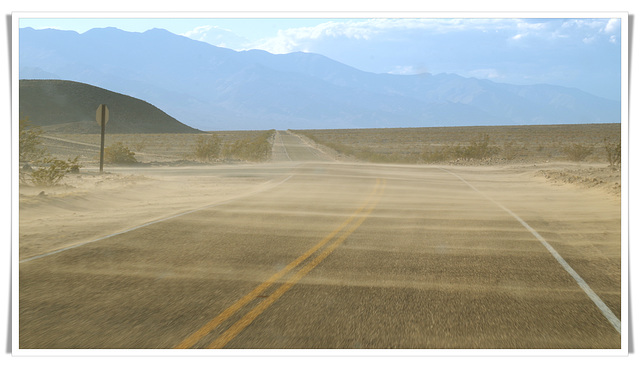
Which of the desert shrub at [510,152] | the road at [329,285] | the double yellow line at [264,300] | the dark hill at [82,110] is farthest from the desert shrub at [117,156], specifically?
the dark hill at [82,110]

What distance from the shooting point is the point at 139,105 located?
163 metres

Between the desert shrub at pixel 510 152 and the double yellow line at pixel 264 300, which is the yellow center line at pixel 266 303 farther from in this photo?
the desert shrub at pixel 510 152

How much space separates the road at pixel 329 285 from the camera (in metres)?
5.19

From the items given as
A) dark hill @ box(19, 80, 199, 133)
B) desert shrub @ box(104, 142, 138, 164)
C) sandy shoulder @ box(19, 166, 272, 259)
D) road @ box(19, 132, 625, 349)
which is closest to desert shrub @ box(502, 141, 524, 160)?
desert shrub @ box(104, 142, 138, 164)

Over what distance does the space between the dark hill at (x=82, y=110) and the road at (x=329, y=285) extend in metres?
129

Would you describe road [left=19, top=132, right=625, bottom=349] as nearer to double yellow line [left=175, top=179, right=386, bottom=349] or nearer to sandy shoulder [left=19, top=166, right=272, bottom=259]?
double yellow line [left=175, top=179, right=386, bottom=349]

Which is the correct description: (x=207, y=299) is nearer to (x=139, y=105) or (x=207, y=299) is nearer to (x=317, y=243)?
(x=317, y=243)

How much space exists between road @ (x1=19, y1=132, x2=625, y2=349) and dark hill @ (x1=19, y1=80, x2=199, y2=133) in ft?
423

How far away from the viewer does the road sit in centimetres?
519

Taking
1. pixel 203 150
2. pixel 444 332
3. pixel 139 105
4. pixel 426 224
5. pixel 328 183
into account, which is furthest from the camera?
pixel 139 105

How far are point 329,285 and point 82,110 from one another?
14818cm

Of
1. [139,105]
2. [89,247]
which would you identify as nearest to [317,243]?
[89,247]
